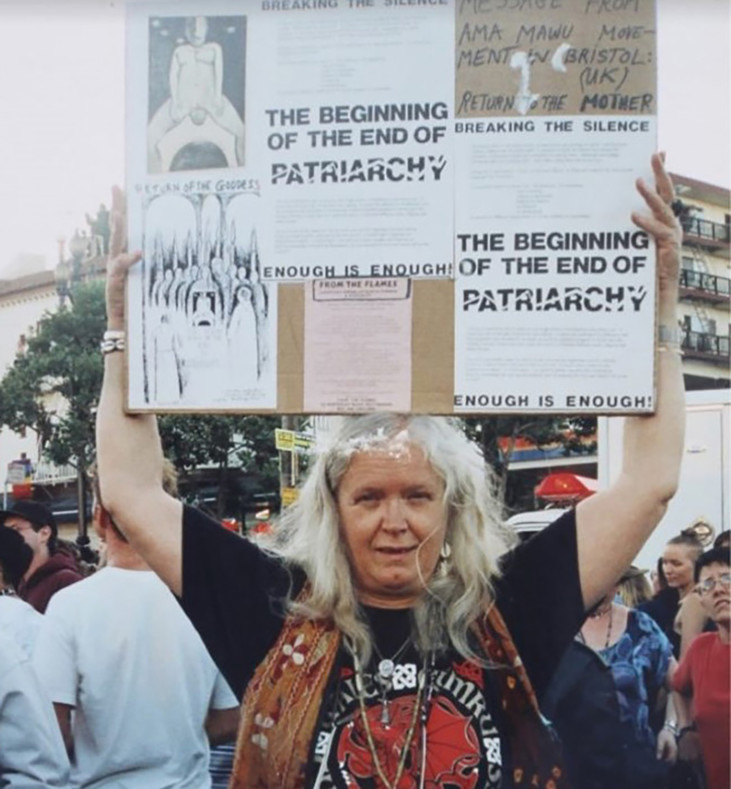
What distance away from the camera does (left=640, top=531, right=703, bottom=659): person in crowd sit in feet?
14.0

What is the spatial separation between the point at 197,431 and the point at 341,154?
619 mm

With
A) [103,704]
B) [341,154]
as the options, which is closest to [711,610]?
[103,704]

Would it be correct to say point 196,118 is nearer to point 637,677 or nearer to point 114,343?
point 114,343

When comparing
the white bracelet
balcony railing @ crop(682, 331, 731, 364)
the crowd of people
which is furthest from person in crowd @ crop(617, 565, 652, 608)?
the white bracelet

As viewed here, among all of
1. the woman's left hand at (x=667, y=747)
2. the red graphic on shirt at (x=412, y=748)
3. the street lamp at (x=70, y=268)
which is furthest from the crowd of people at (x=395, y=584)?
the woman's left hand at (x=667, y=747)

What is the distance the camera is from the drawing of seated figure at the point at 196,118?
7.96ft

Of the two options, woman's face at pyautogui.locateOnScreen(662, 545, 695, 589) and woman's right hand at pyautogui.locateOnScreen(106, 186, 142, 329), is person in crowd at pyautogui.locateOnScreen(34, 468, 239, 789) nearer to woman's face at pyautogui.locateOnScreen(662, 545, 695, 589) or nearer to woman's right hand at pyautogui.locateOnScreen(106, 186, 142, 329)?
woman's right hand at pyautogui.locateOnScreen(106, 186, 142, 329)

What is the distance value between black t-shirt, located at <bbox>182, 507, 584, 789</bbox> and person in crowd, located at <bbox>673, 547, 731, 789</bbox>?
953 millimetres

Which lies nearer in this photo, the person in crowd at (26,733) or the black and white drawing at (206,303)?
the black and white drawing at (206,303)

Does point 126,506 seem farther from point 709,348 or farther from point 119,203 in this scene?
point 709,348

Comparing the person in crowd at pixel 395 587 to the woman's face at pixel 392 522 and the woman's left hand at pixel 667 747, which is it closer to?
the woman's face at pixel 392 522

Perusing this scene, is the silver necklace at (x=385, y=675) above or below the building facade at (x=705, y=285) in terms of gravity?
below

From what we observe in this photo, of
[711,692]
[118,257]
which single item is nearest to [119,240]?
[118,257]

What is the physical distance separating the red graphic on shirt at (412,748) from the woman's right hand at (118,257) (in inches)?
33.1
